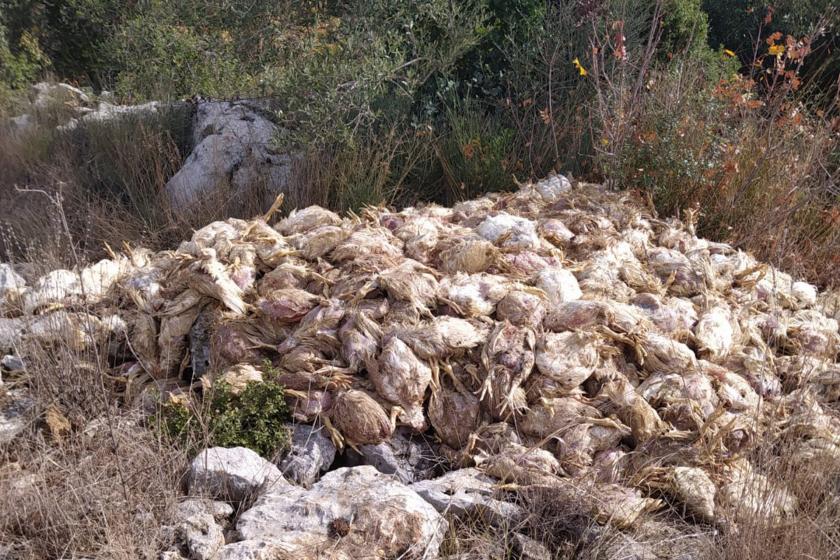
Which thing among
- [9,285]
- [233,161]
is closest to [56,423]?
[9,285]

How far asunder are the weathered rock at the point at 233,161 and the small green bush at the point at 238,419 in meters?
2.70

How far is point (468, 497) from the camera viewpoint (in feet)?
9.53

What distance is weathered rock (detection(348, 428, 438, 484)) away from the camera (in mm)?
3250

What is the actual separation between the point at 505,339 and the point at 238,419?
3.89 ft

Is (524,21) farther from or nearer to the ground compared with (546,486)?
farther from the ground

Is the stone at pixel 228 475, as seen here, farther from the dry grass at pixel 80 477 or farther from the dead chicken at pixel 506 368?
the dead chicken at pixel 506 368

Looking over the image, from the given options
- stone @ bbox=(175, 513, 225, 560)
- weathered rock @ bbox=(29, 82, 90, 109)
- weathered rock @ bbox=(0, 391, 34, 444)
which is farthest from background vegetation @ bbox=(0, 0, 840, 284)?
stone @ bbox=(175, 513, 225, 560)

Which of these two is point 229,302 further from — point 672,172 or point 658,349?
point 672,172

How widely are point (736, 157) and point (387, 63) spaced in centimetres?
255

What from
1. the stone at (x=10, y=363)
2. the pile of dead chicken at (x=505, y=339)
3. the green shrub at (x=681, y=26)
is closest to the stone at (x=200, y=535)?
the pile of dead chicken at (x=505, y=339)

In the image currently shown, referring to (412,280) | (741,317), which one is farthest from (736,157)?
(412,280)

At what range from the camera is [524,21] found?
6613 mm

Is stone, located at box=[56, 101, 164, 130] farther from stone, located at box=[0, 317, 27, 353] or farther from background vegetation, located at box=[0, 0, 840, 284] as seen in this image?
stone, located at box=[0, 317, 27, 353]

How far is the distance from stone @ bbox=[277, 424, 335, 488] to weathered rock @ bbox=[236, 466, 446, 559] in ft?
0.93
